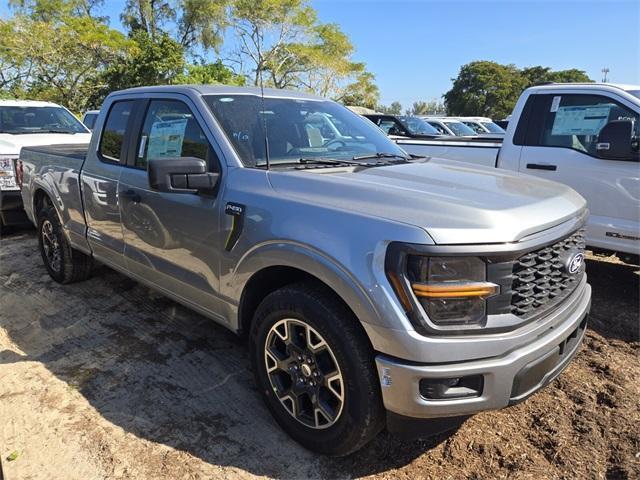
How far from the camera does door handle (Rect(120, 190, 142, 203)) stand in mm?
3523

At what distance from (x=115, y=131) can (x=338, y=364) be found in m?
2.91

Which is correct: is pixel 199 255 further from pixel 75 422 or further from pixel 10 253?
pixel 10 253

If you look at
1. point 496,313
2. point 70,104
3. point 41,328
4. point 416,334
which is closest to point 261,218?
point 416,334

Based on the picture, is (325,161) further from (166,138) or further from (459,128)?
(459,128)

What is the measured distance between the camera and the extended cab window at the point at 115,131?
3.92m

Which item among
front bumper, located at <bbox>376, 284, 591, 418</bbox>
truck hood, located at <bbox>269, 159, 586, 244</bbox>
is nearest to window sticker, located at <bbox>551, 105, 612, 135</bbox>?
truck hood, located at <bbox>269, 159, 586, 244</bbox>

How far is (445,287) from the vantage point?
6.65 ft

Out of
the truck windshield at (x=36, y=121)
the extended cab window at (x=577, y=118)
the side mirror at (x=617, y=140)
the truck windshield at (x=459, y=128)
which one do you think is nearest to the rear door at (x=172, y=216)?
the side mirror at (x=617, y=140)

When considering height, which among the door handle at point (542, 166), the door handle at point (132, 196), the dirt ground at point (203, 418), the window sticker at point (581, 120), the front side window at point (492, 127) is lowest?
the dirt ground at point (203, 418)

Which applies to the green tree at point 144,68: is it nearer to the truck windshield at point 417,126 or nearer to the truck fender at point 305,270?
the truck windshield at point 417,126

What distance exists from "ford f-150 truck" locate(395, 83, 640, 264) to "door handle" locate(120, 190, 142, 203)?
3776 millimetres

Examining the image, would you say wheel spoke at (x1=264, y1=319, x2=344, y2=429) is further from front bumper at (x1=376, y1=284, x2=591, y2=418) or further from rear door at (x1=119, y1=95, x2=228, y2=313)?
rear door at (x1=119, y1=95, x2=228, y2=313)

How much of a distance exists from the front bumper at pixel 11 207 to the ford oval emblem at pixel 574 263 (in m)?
6.76

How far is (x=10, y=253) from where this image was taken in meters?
6.28
